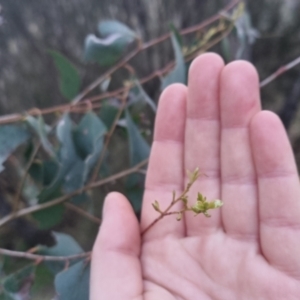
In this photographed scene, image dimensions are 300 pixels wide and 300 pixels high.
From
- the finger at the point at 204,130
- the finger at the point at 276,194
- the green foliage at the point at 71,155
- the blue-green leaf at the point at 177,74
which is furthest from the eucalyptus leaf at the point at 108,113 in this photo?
the finger at the point at 276,194

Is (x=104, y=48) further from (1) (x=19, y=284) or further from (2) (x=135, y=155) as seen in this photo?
(1) (x=19, y=284)

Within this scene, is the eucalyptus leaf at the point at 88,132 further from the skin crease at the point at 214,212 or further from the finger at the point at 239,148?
the finger at the point at 239,148

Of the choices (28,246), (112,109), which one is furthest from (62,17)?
(28,246)

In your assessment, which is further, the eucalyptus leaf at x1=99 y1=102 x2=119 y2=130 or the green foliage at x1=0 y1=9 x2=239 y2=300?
the eucalyptus leaf at x1=99 y1=102 x2=119 y2=130

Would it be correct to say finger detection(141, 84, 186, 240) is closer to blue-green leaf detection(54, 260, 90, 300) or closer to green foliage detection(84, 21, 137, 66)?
blue-green leaf detection(54, 260, 90, 300)

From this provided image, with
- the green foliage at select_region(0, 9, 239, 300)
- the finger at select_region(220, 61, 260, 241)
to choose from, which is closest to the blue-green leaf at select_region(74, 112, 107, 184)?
the green foliage at select_region(0, 9, 239, 300)

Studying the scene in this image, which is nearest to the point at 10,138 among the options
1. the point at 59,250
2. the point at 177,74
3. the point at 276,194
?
the point at 59,250

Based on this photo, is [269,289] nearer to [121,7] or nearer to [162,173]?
[162,173]
